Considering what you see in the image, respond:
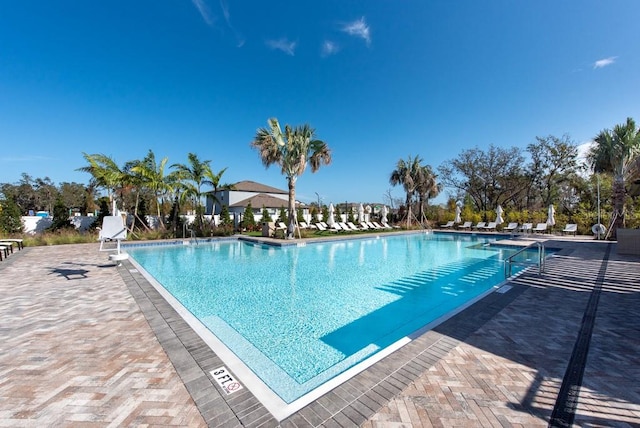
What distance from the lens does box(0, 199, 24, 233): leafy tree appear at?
46.3 ft

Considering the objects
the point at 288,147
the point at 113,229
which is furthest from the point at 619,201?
the point at 113,229

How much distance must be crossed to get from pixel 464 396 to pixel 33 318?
5.93 m

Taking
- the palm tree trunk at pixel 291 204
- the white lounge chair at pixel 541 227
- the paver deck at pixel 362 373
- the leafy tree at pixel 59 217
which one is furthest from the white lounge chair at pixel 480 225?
the leafy tree at pixel 59 217

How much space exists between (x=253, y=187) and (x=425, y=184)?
1798 centimetres

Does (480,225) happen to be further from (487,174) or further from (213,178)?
(213,178)

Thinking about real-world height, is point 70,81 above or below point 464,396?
above

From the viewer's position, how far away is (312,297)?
637cm

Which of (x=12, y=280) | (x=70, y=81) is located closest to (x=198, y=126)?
(x=70, y=81)

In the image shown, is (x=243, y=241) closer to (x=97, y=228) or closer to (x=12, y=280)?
(x=97, y=228)

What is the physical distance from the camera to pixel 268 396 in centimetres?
243

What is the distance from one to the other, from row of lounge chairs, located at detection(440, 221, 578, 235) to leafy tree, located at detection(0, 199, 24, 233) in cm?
2847

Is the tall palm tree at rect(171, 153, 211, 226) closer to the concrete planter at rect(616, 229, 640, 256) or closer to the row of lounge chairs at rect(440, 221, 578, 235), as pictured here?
the row of lounge chairs at rect(440, 221, 578, 235)

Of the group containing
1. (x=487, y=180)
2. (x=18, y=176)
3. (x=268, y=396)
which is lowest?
(x=268, y=396)

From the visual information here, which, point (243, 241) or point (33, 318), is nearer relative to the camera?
point (33, 318)
